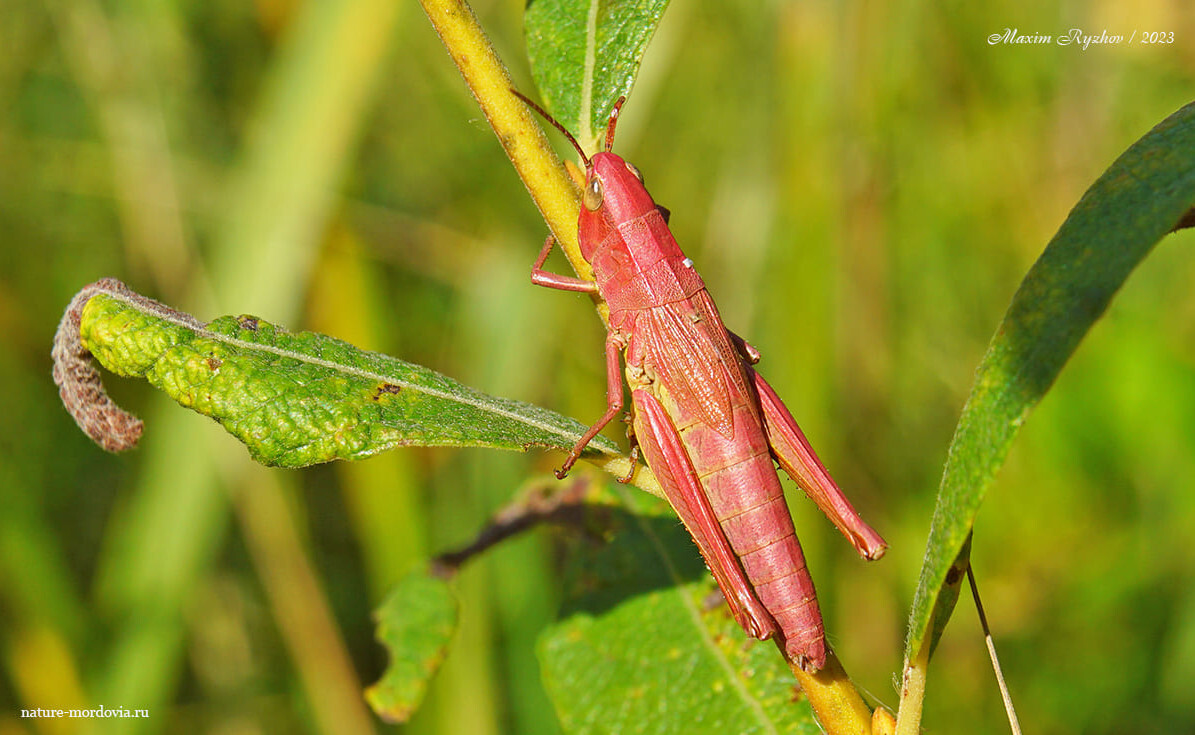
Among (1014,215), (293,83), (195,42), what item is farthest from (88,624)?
(1014,215)

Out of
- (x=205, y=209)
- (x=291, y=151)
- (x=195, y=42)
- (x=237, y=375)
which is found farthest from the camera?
(x=195, y=42)

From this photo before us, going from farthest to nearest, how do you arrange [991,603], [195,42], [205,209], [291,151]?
[195,42]
[205,209]
[991,603]
[291,151]

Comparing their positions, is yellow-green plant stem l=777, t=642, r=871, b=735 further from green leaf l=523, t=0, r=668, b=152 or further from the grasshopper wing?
green leaf l=523, t=0, r=668, b=152

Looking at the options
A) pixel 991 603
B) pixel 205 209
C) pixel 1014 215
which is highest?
pixel 205 209

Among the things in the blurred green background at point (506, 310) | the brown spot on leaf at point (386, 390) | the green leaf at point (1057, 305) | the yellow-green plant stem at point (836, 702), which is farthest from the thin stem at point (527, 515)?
the blurred green background at point (506, 310)

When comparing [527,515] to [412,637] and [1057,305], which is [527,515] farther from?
[1057,305]

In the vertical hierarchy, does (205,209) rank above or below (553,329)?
above

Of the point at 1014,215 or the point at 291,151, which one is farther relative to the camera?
the point at 1014,215

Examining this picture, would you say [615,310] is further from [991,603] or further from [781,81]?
[991,603]

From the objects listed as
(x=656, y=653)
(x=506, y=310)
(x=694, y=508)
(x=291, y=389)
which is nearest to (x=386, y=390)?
(x=291, y=389)
